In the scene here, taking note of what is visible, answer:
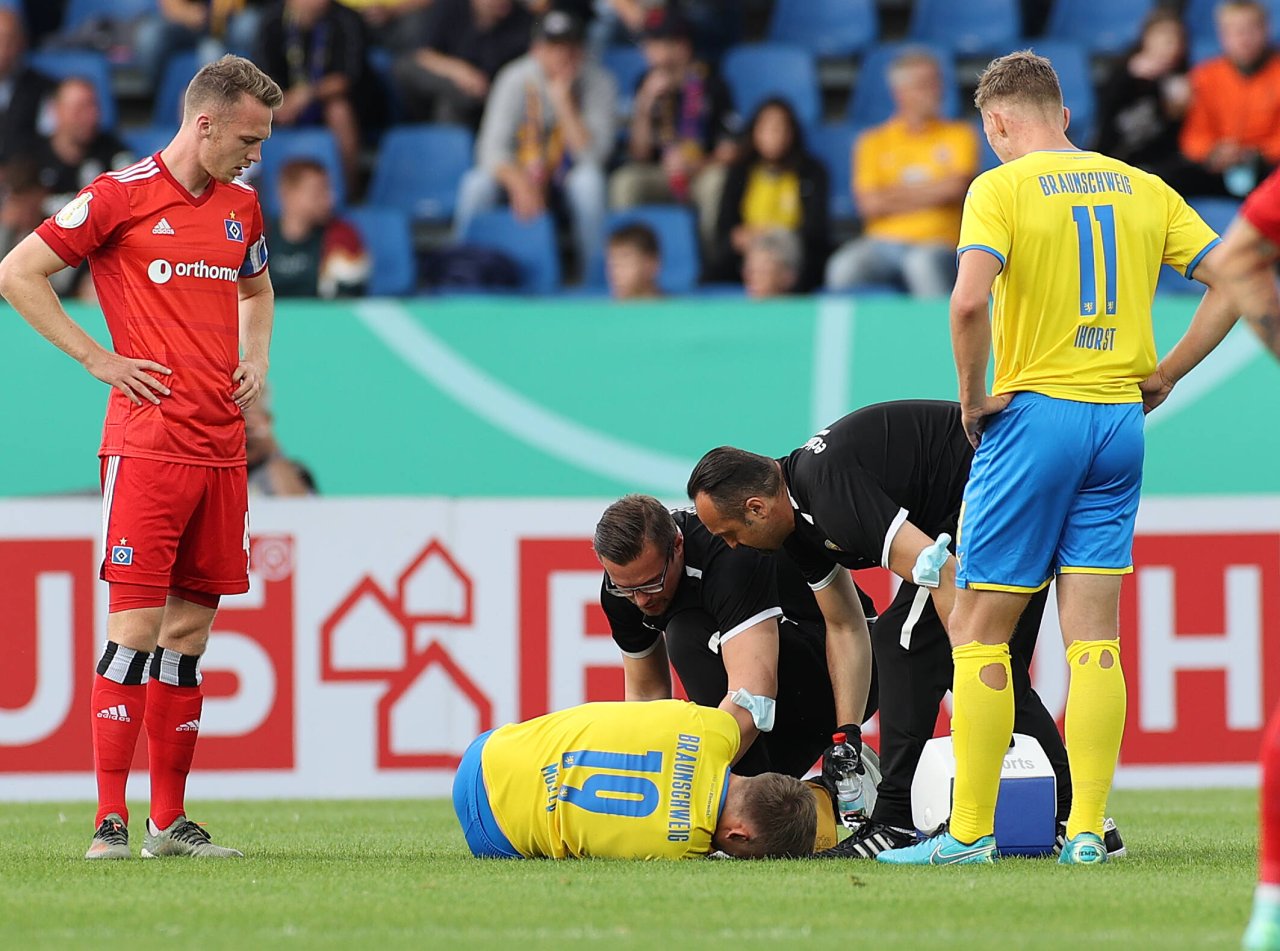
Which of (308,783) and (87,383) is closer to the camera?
(308,783)

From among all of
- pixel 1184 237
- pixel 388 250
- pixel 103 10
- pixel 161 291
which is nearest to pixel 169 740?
pixel 161 291

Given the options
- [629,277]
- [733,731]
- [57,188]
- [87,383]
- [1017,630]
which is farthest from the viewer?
[57,188]

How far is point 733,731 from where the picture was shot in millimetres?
5730

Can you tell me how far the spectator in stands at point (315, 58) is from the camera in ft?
42.9

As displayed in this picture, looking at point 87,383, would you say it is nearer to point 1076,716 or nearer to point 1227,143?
point 1076,716

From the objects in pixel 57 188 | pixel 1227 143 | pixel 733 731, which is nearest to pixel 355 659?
pixel 733 731

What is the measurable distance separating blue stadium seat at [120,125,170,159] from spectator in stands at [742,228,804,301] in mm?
4148

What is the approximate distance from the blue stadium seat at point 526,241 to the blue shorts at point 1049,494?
665 cm

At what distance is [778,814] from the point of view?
5.77 metres

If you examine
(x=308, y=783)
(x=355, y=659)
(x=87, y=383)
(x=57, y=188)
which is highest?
(x=57, y=188)

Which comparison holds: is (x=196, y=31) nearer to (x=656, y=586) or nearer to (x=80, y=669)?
(x=80, y=669)

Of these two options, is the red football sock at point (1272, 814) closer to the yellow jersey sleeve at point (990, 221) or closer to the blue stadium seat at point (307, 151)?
the yellow jersey sleeve at point (990, 221)

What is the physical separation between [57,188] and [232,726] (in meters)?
4.51

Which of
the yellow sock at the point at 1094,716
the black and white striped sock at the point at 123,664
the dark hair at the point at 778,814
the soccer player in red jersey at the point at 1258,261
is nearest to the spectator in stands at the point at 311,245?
the black and white striped sock at the point at 123,664
